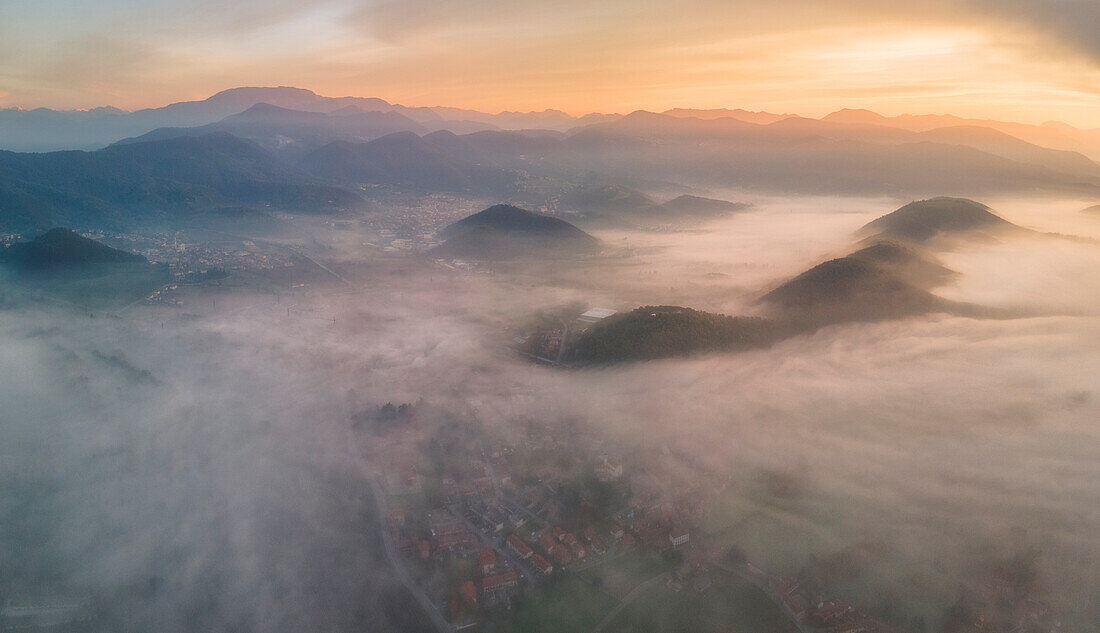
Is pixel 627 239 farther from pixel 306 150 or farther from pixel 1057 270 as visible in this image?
pixel 306 150

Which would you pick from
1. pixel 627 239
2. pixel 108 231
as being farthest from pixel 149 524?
pixel 108 231

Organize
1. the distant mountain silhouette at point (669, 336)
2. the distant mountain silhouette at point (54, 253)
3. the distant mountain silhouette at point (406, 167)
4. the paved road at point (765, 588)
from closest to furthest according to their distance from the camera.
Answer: the paved road at point (765, 588) → the distant mountain silhouette at point (669, 336) → the distant mountain silhouette at point (54, 253) → the distant mountain silhouette at point (406, 167)

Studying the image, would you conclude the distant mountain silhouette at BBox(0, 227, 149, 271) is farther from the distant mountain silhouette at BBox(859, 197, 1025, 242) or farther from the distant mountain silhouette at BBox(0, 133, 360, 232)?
the distant mountain silhouette at BBox(859, 197, 1025, 242)

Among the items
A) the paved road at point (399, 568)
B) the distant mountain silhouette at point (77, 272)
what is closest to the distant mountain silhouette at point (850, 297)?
the paved road at point (399, 568)

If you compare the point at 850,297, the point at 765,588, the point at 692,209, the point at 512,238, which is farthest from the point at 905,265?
the point at 692,209

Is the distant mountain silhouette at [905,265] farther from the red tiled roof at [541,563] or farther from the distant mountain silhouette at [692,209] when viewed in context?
the distant mountain silhouette at [692,209]

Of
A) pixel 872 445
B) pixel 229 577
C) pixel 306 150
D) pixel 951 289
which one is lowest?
pixel 229 577
